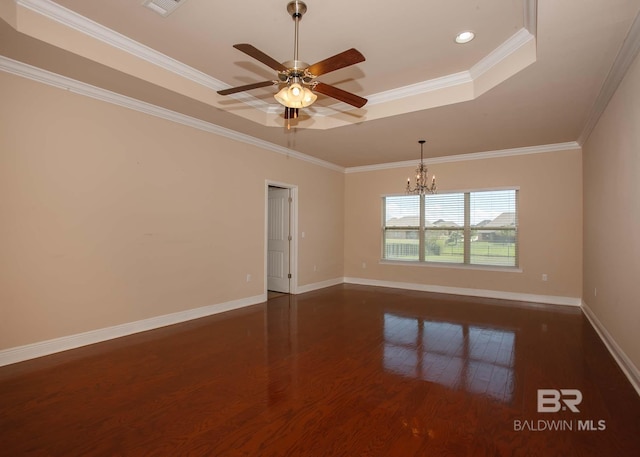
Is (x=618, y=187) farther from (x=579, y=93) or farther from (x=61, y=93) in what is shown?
(x=61, y=93)

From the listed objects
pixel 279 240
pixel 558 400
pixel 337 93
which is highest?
pixel 337 93

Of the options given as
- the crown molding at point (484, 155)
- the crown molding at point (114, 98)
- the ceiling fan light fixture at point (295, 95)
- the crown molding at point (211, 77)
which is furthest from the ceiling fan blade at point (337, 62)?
the crown molding at point (484, 155)

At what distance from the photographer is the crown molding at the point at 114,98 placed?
307cm

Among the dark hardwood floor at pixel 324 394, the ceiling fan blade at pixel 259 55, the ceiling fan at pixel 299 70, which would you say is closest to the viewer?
the dark hardwood floor at pixel 324 394

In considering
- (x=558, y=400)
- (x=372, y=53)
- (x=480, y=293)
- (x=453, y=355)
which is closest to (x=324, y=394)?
(x=453, y=355)

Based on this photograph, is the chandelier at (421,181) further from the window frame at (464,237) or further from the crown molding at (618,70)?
the crown molding at (618,70)

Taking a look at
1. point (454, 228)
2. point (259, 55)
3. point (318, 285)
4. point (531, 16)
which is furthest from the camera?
point (318, 285)

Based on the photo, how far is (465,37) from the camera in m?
3.03

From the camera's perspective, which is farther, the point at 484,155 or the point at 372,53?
the point at 484,155

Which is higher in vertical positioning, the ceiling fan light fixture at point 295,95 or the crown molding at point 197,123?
the crown molding at point 197,123

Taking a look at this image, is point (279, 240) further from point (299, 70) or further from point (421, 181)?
point (299, 70)

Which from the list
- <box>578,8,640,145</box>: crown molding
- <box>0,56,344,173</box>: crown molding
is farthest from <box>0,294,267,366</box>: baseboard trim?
<box>578,8,640,145</box>: crown molding

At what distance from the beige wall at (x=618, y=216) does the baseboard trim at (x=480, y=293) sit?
1038 mm

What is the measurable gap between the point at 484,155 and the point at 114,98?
6005 mm
